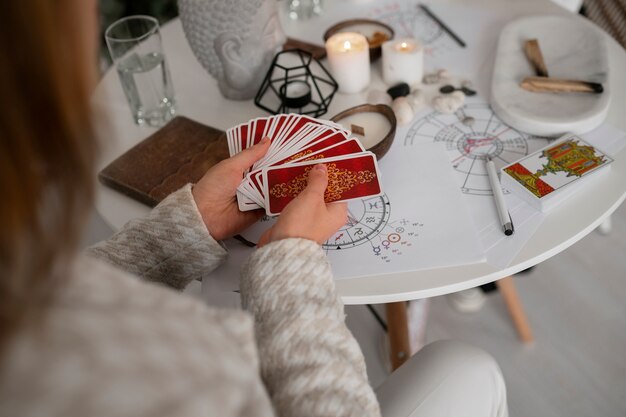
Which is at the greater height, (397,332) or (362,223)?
(362,223)

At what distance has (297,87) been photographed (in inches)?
48.4

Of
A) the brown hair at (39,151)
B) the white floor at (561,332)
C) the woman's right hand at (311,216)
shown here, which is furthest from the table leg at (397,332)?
the brown hair at (39,151)

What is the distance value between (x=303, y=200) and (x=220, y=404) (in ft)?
1.36

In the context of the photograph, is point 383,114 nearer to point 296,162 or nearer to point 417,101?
point 417,101

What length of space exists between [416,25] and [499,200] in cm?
67

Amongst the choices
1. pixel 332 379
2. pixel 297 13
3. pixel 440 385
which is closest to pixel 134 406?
pixel 332 379

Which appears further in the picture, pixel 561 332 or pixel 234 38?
pixel 561 332

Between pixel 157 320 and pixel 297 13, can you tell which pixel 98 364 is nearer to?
pixel 157 320

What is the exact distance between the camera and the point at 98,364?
447 millimetres

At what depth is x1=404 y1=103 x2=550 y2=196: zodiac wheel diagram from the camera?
102 cm

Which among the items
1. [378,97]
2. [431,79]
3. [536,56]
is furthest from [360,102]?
[536,56]

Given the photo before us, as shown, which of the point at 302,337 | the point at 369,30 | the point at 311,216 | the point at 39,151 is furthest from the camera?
the point at 369,30

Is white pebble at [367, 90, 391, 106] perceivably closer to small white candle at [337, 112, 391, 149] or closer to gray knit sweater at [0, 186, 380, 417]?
small white candle at [337, 112, 391, 149]

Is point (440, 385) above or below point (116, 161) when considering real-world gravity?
below
